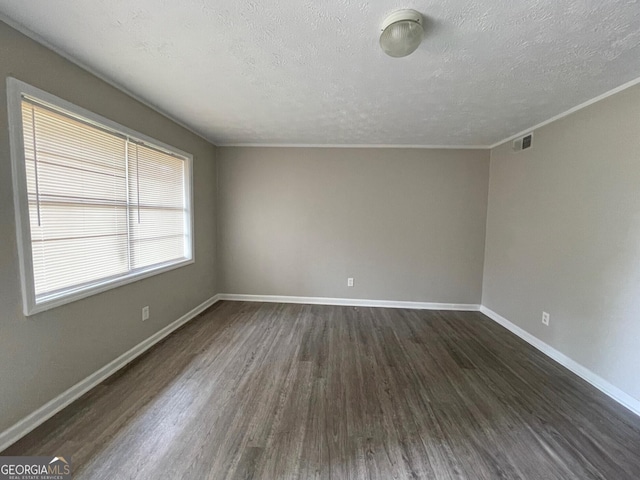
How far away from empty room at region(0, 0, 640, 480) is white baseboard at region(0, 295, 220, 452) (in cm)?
2

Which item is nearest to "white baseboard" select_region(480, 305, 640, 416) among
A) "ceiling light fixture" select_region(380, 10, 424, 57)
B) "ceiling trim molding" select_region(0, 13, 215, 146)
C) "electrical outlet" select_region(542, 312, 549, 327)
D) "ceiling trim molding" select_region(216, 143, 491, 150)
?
"electrical outlet" select_region(542, 312, 549, 327)

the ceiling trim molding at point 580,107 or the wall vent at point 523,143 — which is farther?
the wall vent at point 523,143

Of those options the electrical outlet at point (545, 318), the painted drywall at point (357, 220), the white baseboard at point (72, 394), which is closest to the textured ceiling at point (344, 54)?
the painted drywall at point (357, 220)

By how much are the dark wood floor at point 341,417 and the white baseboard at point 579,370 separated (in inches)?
3.1

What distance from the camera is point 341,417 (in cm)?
179

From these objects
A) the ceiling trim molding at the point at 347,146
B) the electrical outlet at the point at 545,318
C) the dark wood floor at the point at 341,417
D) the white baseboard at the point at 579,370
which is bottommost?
the dark wood floor at the point at 341,417

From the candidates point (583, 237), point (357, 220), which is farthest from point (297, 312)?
point (583, 237)

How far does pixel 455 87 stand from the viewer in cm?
209

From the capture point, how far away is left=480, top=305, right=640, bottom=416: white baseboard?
1940mm

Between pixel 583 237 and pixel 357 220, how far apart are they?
2479 mm

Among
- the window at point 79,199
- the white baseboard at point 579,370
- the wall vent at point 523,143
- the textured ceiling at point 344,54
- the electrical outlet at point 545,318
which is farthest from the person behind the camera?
the wall vent at point 523,143

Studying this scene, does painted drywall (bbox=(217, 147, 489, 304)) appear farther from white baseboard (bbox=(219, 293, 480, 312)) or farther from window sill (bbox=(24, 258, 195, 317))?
window sill (bbox=(24, 258, 195, 317))

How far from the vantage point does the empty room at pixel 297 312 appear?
4.73 feet
